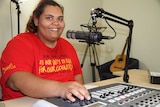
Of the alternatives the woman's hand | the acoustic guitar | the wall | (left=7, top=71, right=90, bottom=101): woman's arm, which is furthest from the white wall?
the woman's hand

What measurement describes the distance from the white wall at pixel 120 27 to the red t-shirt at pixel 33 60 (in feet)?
5.52

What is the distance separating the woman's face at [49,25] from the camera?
1.62 m

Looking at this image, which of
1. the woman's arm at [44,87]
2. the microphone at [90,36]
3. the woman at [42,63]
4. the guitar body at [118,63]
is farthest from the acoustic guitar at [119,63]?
the woman's arm at [44,87]

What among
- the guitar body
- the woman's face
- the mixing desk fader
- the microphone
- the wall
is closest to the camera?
the mixing desk fader

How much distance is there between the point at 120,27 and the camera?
4148 mm

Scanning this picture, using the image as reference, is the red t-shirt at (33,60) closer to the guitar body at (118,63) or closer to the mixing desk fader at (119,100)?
the mixing desk fader at (119,100)

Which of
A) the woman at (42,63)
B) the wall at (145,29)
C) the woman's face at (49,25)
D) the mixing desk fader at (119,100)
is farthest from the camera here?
the wall at (145,29)

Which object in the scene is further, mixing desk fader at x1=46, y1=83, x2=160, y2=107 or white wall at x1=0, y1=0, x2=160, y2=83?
white wall at x1=0, y1=0, x2=160, y2=83

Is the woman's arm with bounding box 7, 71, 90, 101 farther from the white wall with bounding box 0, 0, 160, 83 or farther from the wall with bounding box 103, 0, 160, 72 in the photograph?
the wall with bounding box 103, 0, 160, 72

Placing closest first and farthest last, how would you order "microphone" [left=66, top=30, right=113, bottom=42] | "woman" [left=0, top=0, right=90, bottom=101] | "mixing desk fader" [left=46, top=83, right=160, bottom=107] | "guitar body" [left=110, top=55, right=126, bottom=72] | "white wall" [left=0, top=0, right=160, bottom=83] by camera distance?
1. "mixing desk fader" [left=46, top=83, right=160, bottom=107]
2. "woman" [left=0, top=0, right=90, bottom=101]
3. "microphone" [left=66, top=30, right=113, bottom=42]
4. "white wall" [left=0, top=0, right=160, bottom=83]
5. "guitar body" [left=110, top=55, right=126, bottom=72]

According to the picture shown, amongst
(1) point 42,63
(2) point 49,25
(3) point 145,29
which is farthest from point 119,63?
(1) point 42,63

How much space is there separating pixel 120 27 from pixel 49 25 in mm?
2747

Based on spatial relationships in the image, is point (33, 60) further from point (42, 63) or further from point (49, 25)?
point (49, 25)

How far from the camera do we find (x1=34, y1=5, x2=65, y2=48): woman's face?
1.62m
